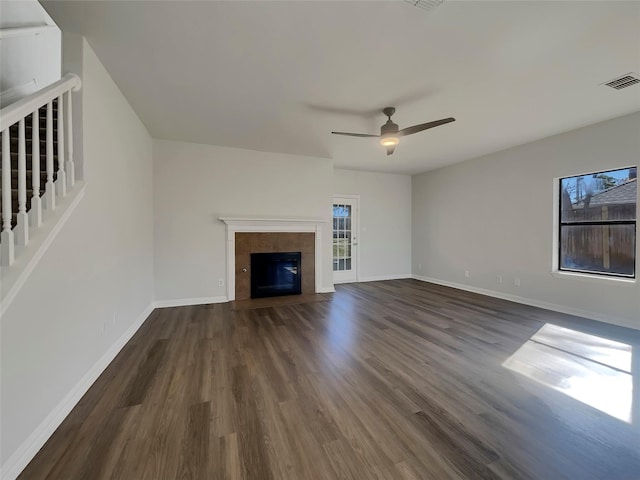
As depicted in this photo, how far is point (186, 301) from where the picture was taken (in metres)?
4.50

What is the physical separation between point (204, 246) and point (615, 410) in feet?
16.5

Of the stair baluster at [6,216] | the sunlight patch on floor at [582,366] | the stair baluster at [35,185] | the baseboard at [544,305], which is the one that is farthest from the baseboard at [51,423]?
the baseboard at [544,305]

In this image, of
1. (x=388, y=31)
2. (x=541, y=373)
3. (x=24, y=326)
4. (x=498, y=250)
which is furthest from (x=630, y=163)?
(x=24, y=326)

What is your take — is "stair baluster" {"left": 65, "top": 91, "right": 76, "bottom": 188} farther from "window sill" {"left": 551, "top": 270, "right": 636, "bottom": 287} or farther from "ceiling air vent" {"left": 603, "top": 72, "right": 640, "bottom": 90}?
"window sill" {"left": 551, "top": 270, "right": 636, "bottom": 287}

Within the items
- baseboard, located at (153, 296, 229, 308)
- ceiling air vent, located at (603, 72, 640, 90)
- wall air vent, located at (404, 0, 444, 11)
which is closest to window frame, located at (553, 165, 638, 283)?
ceiling air vent, located at (603, 72, 640, 90)

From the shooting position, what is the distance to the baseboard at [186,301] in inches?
172

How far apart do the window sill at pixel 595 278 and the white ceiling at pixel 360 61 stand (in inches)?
85.4

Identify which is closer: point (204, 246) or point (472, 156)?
point (204, 246)

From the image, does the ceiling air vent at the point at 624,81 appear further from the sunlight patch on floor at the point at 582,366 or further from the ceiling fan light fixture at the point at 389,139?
the sunlight patch on floor at the point at 582,366

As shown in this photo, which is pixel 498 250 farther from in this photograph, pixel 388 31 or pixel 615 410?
pixel 388 31

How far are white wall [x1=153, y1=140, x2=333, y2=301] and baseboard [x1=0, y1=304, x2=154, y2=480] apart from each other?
1954 millimetres

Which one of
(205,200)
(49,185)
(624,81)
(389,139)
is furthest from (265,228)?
(624,81)

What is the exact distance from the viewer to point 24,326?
56.3 inches

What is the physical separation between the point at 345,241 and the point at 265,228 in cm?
224
